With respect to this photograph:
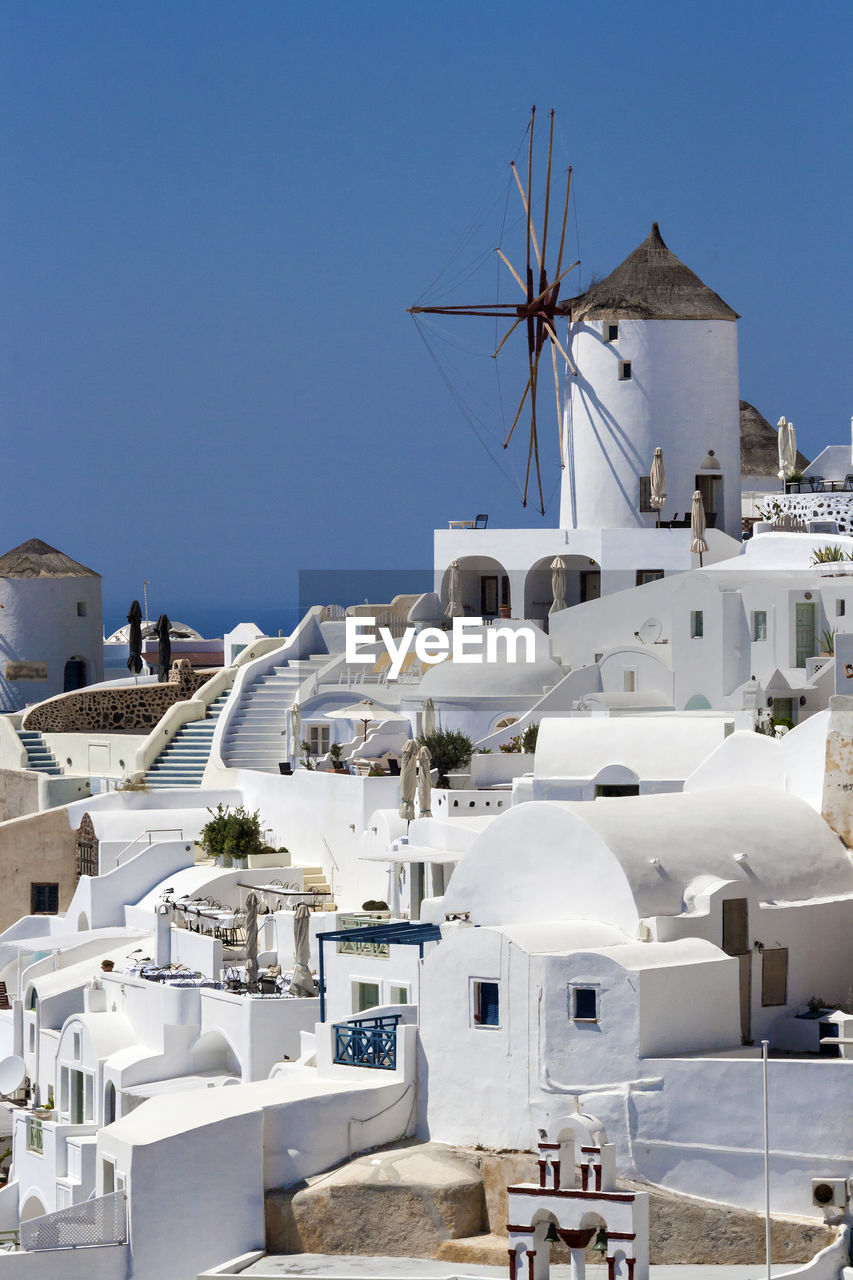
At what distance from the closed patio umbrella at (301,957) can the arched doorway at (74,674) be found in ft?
71.5

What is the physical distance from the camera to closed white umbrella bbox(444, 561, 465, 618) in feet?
143

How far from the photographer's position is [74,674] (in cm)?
5188

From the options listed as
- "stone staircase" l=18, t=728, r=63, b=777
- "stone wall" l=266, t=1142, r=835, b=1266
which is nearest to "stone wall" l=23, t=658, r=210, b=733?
"stone staircase" l=18, t=728, r=63, b=777

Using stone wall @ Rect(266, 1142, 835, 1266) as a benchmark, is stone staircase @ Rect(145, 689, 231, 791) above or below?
above

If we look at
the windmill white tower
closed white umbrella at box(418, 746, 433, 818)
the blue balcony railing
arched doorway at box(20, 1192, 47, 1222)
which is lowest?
arched doorway at box(20, 1192, 47, 1222)

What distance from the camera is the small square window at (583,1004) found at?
2477 cm

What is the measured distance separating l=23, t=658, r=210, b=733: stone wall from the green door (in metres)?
13.4

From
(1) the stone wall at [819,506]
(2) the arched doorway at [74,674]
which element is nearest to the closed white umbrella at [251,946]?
(1) the stone wall at [819,506]

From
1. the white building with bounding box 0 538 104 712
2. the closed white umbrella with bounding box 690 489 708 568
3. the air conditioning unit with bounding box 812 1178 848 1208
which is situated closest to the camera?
the air conditioning unit with bounding box 812 1178 848 1208

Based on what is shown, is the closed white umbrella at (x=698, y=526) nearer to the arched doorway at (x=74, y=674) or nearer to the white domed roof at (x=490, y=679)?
the white domed roof at (x=490, y=679)

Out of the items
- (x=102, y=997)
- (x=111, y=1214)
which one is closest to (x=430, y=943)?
(x=111, y=1214)

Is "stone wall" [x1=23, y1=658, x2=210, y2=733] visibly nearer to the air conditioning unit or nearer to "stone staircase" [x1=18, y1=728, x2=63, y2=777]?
"stone staircase" [x1=18, y1=728, x2=63, y2=777]

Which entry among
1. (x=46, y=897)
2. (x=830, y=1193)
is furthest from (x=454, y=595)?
(x=830, y=1193)

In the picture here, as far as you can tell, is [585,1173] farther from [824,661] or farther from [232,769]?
[232,769]
